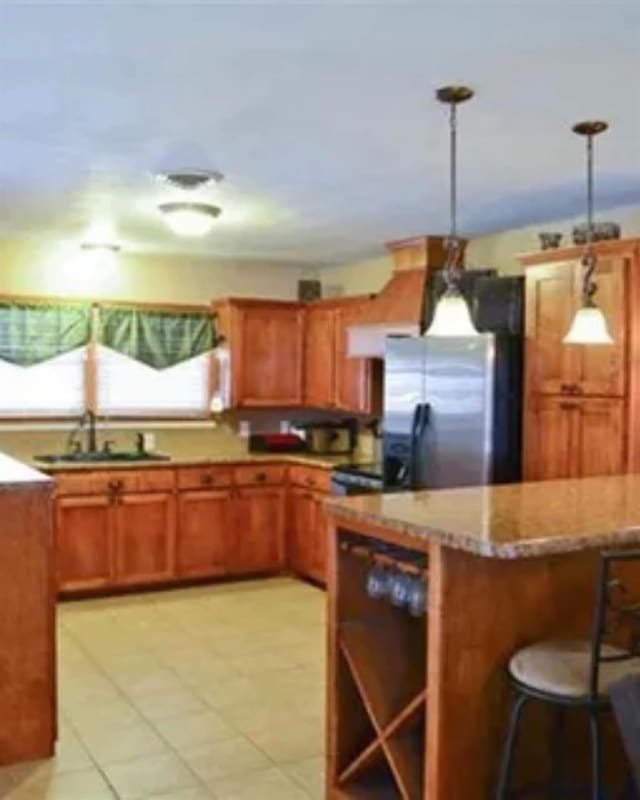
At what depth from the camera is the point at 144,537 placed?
6062 mm

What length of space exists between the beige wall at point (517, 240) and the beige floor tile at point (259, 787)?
10.3 feet

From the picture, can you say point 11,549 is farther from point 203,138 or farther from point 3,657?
point 203,138

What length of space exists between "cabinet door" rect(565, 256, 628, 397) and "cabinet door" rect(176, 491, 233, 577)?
2882 mm

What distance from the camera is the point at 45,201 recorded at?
4.75 metres

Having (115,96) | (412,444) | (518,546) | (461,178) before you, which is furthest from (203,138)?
(412,444)

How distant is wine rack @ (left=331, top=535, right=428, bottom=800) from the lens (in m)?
2.84

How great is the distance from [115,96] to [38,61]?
340 millimetres

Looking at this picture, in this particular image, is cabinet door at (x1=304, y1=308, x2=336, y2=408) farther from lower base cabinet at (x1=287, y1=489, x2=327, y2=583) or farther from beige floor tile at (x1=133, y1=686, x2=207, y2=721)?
beige floor tile at (x1=133, y1=686, x2=207, y2=721)

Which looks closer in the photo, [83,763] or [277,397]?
[83,763]

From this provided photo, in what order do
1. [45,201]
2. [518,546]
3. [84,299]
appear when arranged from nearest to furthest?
[518,546] < [45,201] < [84,299]

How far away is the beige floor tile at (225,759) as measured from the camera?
334 cm

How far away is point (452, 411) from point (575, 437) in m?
0.76

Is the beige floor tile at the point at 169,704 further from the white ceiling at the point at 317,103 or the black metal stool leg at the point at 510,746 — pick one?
the white ceiling at the point at 317,103

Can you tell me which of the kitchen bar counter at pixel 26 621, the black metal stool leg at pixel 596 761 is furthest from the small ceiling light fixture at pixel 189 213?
the black metal stool leg at pixel 596 761
